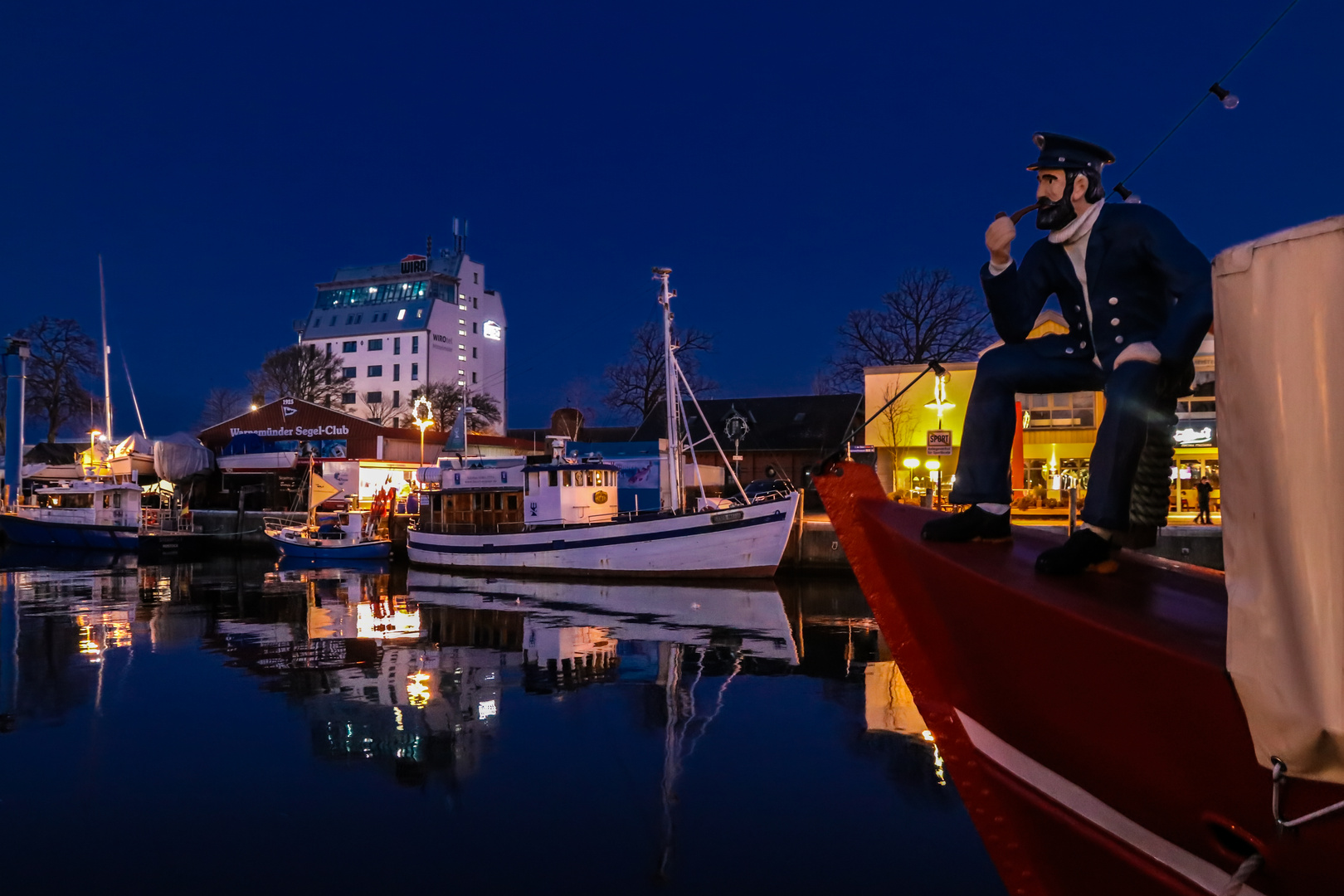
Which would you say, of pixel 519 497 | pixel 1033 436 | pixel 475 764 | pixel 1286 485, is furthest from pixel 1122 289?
pixel 1033 436

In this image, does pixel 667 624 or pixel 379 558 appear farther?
pixel 379 558

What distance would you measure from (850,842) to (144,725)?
259 inches

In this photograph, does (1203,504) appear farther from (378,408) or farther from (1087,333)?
(378,408)

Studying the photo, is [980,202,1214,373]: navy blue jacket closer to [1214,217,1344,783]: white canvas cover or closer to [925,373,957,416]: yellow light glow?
[1214,217,1344,783]: white canvas cover

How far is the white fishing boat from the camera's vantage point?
67.5ft

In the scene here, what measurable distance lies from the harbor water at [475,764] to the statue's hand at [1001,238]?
328 centimetres

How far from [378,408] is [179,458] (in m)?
32.6

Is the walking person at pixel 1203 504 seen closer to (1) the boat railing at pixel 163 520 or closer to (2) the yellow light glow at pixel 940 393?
(2) the yellow light glow at pixel 940 393

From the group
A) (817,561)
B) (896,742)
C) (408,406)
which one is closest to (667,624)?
(896,742)

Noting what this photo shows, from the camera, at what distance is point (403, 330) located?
74375 mm

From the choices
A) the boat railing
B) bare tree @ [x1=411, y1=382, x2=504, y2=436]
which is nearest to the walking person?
the boat railing

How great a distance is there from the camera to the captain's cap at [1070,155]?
2.89 m

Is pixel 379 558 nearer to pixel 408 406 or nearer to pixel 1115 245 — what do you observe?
pixel 1115 245

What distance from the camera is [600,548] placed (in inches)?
870
